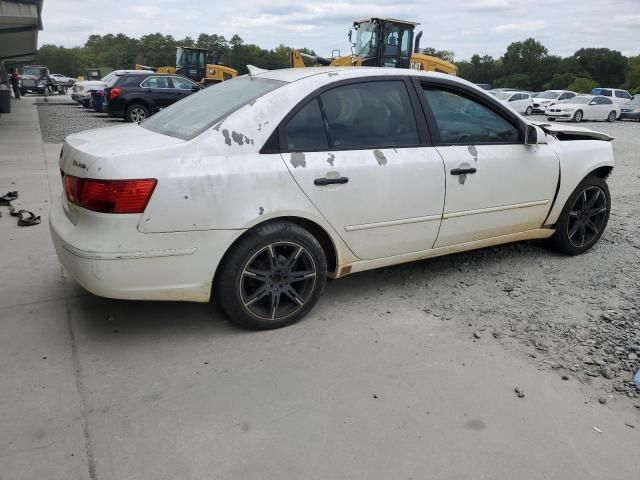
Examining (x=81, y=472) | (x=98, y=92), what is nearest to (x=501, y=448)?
(x=81, y=472)

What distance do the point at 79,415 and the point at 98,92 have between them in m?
19.3

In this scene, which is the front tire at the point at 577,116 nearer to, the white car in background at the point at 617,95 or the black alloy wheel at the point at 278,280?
the white car in background at the point at 617,95

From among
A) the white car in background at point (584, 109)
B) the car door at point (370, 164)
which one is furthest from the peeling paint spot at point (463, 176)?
the white car in background at point (584, 109)

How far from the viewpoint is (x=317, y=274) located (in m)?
3.46

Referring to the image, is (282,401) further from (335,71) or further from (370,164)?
(335,71)

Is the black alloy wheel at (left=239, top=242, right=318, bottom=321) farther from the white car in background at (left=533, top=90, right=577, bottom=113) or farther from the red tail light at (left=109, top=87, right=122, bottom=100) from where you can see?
the white car in background at (left=533, top=90, right=577, bottom=113)

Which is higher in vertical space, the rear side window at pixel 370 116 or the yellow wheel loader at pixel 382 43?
the yellow wheel loader at pixel 382 43

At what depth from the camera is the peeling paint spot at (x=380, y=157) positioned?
350cm

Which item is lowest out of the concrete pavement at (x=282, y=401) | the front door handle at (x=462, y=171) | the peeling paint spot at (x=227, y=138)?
the concrete pavement at (x=282, y=401)

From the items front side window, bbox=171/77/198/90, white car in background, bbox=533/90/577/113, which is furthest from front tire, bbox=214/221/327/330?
white car in background, bbox=533/90/577/113

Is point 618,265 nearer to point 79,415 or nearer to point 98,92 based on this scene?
point 79,415

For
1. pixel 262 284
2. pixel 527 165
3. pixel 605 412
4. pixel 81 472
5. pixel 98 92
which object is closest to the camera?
pixel 81 472

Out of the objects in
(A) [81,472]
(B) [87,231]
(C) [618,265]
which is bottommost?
(A) [81,472]

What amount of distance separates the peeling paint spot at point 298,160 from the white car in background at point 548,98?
2749cm
